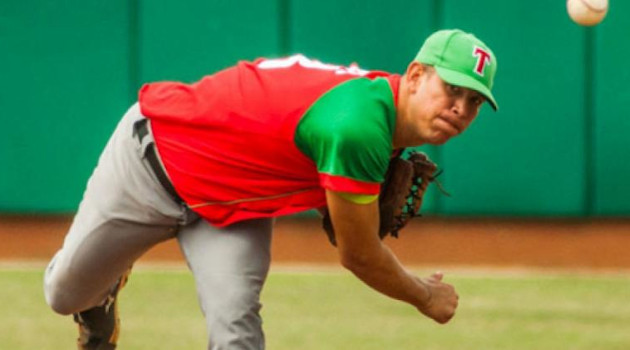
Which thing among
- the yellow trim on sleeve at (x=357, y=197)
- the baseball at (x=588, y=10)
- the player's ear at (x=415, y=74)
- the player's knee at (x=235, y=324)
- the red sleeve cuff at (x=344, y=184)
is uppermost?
the player's ear at (x=415, y=74)

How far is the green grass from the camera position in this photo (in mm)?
6617

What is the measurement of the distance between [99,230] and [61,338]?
2152 mm

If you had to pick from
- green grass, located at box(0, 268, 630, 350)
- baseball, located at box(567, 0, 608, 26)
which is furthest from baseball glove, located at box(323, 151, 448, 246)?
baseball, located at box(567, 0, 608, 26)

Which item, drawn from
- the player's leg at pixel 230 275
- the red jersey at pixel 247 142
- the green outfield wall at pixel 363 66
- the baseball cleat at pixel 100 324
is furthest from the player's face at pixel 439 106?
the green outfield wall at pixel 363 66

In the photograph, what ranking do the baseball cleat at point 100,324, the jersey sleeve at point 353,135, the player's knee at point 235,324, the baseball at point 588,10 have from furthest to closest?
1. the baseball at point 588,10
2. the baseball cleat at point 100,324
3. the player's knee at point 235,324
4. the jersey sleeve at point 353,135

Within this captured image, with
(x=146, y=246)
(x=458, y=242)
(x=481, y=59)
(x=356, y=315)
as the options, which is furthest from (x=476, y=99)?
(x=458, y=242)

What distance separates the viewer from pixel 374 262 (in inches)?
172

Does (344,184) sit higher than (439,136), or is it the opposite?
(439,136)

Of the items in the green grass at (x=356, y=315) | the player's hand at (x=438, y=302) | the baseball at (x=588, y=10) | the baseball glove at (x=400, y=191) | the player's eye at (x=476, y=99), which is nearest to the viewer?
the player's eye at (x=476, y=99)

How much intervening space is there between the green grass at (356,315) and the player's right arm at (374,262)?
190cm

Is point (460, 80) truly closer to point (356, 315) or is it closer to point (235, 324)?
point (235, 324)

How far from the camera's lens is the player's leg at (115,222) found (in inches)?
182

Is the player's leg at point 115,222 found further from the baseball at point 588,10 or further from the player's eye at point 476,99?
the baseball at point 588,10

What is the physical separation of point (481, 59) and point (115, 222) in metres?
1.31
